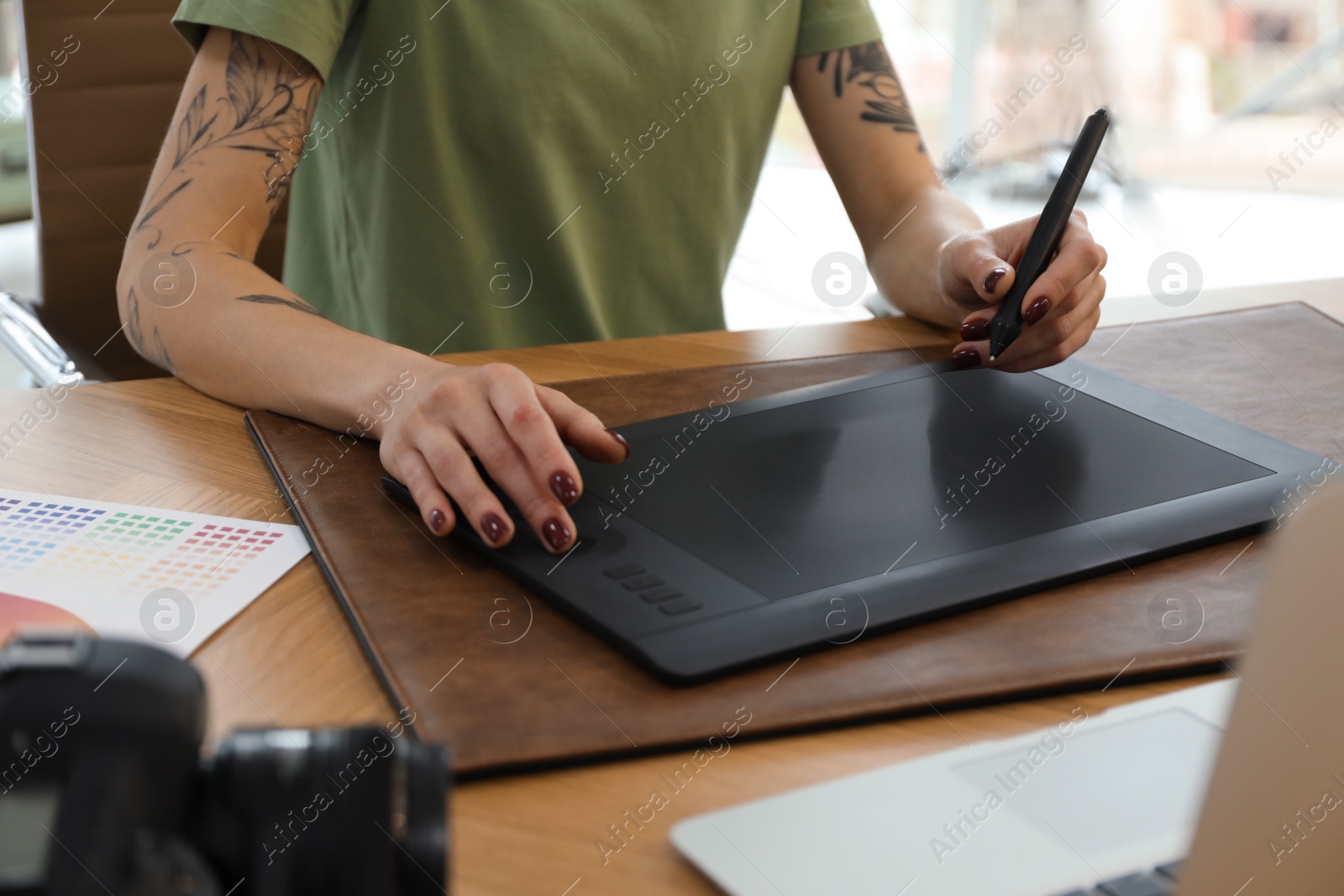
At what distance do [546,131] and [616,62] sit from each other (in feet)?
0.34

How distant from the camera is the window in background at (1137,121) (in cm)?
381

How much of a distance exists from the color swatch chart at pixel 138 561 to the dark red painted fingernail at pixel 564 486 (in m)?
0.14

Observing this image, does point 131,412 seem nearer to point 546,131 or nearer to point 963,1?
point 546,131

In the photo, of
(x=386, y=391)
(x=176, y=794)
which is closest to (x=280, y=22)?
(x=386, y=391)

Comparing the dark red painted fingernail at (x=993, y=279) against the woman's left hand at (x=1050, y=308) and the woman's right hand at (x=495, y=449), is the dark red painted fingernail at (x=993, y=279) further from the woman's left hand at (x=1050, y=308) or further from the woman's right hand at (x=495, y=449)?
the woman's right hand at (x=495, y=449)

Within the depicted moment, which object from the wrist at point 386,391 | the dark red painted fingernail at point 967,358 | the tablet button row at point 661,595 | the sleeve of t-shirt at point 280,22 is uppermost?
the dark red painted fingernail at point 967,358

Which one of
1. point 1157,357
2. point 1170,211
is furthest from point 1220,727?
point 1170,211

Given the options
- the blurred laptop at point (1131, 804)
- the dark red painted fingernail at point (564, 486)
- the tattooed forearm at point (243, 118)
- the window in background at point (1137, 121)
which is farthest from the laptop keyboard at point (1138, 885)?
the window in background at point (1137, 121)

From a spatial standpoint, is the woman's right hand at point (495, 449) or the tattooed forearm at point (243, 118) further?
the tattooed forearm at point (243, 118)

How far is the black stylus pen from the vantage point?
842 mm

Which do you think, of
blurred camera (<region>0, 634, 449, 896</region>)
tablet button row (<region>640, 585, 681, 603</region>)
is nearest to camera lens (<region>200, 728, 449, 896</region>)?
blurred camera (<region>0, 634, 449, 896</region>)

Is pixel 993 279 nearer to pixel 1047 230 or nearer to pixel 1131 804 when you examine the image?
pixel 1047 230

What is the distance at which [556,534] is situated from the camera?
0.57 meters

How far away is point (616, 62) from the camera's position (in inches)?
46.3
